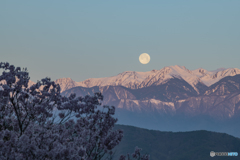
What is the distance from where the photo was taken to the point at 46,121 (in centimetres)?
1842

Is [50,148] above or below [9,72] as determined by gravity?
below

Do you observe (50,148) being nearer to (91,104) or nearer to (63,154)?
(63,154)

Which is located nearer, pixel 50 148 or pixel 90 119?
pixel 50 148

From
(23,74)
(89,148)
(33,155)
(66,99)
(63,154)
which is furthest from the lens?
(66,99)

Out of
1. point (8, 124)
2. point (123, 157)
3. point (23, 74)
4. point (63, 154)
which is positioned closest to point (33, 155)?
point (63, 154)

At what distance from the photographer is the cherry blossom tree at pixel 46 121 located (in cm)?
1271

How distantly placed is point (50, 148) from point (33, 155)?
0.65m

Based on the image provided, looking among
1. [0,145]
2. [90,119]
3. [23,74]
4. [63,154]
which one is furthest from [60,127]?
[63,154]

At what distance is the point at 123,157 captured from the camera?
1973 cm

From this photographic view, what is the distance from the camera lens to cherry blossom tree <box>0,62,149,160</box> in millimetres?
12709

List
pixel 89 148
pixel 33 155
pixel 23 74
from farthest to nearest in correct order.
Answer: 1. pixel 89 148
2. pixel 23 74
3. pixel 33 155

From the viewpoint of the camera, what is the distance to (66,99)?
739 inches

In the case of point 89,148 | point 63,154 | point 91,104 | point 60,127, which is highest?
point 91,104

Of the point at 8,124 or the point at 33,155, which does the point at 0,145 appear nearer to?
the point at 33,155
